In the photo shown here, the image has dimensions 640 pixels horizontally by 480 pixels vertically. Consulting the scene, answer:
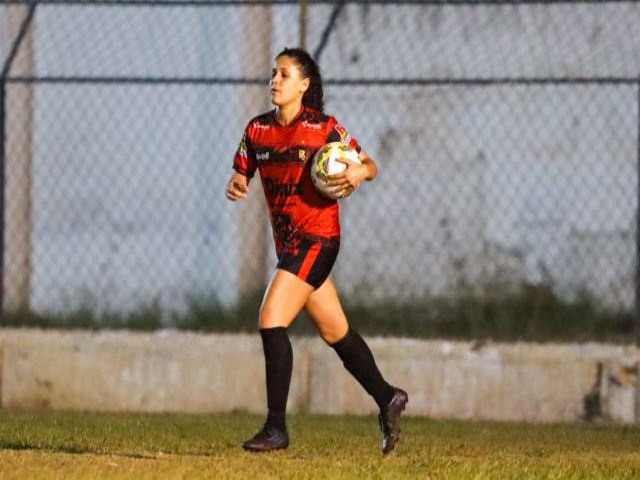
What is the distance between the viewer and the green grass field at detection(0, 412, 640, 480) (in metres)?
6.57

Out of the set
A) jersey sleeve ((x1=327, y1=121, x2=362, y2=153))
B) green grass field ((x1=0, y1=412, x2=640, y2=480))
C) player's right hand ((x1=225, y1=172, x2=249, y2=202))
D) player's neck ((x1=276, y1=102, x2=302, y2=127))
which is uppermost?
player's neck ((x1=276, y1=102, x2=302, y2=127))

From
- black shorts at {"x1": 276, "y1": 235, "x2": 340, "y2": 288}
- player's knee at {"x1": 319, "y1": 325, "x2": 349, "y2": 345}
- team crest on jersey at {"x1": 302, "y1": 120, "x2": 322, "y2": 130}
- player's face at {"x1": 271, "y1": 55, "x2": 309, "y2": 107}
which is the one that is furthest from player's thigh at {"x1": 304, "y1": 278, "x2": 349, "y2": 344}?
player's face at {"x1": 271, "y1": 55, "x2": 309, "y2": 107}

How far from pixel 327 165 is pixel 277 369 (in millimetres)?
915

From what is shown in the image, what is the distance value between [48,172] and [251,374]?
86.8 inches

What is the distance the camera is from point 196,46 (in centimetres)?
1128

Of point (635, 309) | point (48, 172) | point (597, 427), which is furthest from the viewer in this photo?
point (48, 172)

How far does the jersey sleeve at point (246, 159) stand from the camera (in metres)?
7.55

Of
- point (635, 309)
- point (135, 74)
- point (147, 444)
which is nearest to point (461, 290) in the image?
point (635, 309)

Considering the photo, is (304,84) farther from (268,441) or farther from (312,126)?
(268,441)

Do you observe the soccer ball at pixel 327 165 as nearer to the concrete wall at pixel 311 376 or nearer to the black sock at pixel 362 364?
the black sock at pixel 362 364

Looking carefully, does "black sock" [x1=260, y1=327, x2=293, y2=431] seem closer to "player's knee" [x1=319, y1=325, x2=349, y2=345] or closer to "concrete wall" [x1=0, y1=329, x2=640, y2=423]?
"player's knee" [x1=319, y1=325, x2=349, y2=345]

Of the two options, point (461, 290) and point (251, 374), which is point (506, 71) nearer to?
point (461, 290)

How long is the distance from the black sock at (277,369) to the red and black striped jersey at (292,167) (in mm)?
422

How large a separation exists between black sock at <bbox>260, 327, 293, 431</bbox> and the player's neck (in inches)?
38.1
